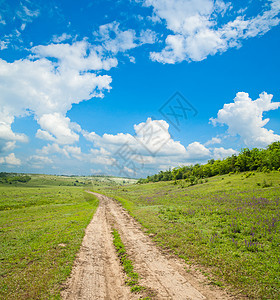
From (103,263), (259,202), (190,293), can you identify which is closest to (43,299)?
(103,263)

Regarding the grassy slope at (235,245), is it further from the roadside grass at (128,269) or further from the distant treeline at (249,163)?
the distant treeline at (249,163)

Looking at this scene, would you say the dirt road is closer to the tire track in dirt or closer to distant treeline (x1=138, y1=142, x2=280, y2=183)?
the tire track in dirt

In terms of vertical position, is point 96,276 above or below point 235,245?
below

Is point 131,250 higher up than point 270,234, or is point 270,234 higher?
point 270,234

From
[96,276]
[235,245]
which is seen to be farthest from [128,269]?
[235,245]

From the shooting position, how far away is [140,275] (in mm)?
9133

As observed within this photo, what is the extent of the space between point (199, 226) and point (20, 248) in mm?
16063

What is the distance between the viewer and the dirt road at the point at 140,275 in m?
7.56

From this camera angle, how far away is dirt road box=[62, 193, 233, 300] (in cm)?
756

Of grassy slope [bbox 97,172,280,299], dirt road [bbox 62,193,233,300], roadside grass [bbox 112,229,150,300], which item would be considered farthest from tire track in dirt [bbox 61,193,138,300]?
grassy slope [bbox 97,172,280,299]

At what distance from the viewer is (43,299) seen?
7.16 m

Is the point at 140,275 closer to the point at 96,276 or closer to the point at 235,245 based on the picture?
the point at 96,276

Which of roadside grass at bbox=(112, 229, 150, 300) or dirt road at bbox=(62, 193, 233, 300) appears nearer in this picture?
dirt road at bbox=(62, 193, 233, 300)

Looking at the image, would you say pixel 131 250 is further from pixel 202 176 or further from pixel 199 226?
pixel 202 176
